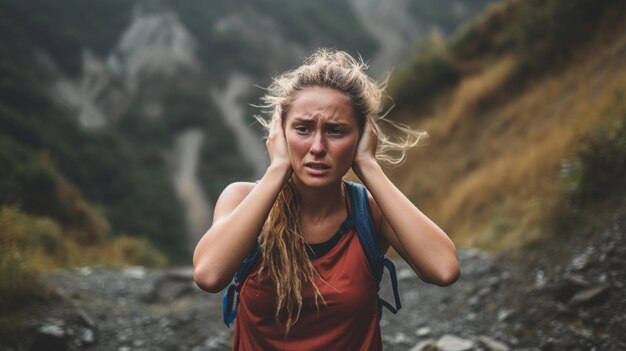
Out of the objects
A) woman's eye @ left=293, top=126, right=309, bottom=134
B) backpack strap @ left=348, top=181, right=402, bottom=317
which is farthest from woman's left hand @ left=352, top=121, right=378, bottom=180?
woman's eye @ left=293, top=126, right=309, bottom=134

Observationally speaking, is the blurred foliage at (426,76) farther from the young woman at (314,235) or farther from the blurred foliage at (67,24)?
the blurred foliage at (67,24)

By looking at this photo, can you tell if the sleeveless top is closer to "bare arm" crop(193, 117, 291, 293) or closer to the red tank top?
the red tank top

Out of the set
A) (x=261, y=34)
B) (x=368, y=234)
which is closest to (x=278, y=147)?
(x=368, y=234)

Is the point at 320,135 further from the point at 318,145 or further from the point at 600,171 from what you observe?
the point at 600,171

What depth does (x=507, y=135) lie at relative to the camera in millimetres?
11281

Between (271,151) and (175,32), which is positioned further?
(175,32)

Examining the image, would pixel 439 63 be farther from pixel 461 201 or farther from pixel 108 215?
pixel 108 215

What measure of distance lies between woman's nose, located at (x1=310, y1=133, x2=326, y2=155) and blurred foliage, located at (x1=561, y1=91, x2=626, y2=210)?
3979 millimetres

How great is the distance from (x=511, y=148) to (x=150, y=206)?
107ft

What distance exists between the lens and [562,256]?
4.73 metres

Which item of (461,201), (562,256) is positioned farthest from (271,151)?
(461,201)

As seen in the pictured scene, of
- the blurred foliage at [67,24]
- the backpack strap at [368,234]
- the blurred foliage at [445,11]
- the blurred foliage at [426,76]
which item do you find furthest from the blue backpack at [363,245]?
the blurred foliage at [445,11]

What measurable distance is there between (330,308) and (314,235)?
37 centimetres

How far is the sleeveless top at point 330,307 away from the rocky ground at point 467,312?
232cm
